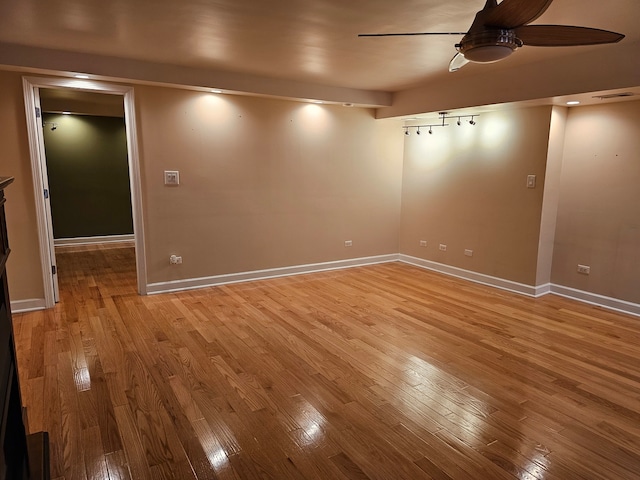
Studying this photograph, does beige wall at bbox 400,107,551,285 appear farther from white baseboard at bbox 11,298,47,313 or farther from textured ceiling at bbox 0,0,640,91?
white baseboard at bbox 11,298,47,313

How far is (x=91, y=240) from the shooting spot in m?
7.64

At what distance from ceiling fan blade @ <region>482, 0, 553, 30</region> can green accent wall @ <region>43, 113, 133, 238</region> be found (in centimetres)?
707

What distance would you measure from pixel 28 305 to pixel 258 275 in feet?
7.99

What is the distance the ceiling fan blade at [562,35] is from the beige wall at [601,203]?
95.3 inches

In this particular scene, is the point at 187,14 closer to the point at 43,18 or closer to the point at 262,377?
the point at 43,18

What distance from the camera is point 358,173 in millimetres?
5938

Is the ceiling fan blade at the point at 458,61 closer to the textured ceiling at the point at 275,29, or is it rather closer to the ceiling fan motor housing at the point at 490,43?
the textured ceiling at the point at 275,29

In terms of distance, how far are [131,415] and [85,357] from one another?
1002 millimetres

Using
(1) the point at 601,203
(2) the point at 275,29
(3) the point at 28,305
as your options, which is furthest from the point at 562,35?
(3) the point at 28,305

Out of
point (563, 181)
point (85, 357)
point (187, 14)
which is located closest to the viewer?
point (187, 14)

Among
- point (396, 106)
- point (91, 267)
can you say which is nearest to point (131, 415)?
point (91, 267)

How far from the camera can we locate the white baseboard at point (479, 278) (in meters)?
4.79

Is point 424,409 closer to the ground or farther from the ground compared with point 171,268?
closer to the ground

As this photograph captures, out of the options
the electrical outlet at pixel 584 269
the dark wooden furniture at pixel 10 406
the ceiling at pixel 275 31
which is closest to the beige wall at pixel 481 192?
the electrical outlet at pixel 584 269
